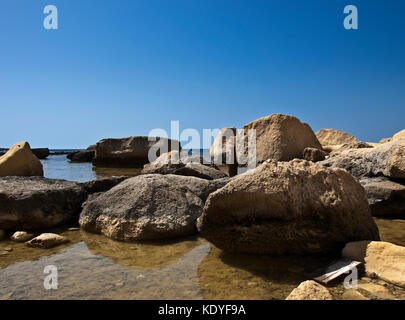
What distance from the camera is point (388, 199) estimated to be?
409 centimetres

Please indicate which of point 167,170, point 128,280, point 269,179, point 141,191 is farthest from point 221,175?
point 128,280

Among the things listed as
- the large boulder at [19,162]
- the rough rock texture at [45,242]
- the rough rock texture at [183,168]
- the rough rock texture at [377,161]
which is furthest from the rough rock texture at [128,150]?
the rough rock texture at [45,242]

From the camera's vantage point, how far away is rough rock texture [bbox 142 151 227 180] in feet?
19.1

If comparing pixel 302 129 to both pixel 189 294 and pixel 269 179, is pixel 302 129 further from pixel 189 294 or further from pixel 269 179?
pixel 189 294

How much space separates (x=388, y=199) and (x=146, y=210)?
3431 millimetres

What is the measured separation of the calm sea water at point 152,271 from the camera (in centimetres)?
197

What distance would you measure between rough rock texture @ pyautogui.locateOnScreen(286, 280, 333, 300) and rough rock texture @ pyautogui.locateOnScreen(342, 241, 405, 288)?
53 centimetres

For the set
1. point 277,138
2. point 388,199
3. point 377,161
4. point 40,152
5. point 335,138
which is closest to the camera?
point 388,199

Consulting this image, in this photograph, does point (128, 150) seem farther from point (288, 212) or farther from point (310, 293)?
point (310, 293)

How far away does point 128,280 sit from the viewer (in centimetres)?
216

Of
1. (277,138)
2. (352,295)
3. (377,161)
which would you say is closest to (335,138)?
(277,138)

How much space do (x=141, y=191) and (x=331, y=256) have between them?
7.24 feet

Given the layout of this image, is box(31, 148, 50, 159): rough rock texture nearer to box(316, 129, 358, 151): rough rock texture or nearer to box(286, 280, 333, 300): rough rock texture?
box(316, 129, 358, 151): rough rock texture

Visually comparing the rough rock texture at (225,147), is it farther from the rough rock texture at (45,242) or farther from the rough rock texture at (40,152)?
the rough rock texture at (40,152)
